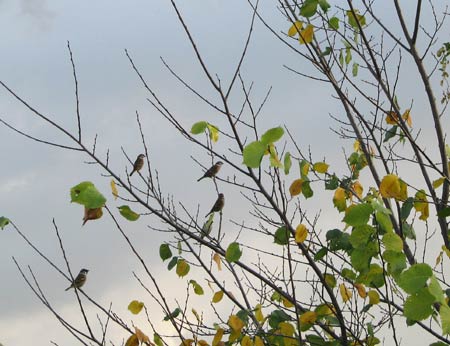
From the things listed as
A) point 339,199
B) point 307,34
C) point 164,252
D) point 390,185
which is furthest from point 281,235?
point 307,34

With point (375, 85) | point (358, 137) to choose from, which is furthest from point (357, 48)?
point (358, 137)

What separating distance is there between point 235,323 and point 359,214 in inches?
51.1

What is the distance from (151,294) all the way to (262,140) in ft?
4.18

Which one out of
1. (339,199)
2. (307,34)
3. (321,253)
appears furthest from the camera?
(307,34)

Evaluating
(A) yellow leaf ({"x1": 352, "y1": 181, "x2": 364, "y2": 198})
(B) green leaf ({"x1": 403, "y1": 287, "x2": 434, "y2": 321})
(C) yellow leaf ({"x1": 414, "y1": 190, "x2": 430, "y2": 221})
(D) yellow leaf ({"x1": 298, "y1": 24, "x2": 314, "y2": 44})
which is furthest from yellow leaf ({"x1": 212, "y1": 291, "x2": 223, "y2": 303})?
(B) green leaf ({"x1": 403, "y1": 287, "x2": 434, "y2": 321})

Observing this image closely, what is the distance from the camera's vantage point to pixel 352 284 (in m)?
3.63

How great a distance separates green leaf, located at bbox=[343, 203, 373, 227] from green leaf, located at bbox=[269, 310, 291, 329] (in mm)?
1328

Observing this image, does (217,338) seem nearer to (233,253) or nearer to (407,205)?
(233,253)

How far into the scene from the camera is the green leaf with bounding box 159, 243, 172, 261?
3617 millimetres

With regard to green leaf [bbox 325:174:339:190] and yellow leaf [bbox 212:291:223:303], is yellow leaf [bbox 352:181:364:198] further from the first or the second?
yellow leaf [bbox 212:291:223:303]

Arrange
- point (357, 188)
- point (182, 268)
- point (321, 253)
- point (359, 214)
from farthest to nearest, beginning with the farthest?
1. point (357, 188)
2. point (182, 268)
3. point (321, 253)
4. point (359, 214)

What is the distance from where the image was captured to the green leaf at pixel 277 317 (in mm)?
3416

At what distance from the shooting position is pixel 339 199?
3.36 meters

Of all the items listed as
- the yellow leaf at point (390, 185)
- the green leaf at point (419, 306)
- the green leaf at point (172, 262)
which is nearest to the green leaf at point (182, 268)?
the green leaf at point (172, 262)
